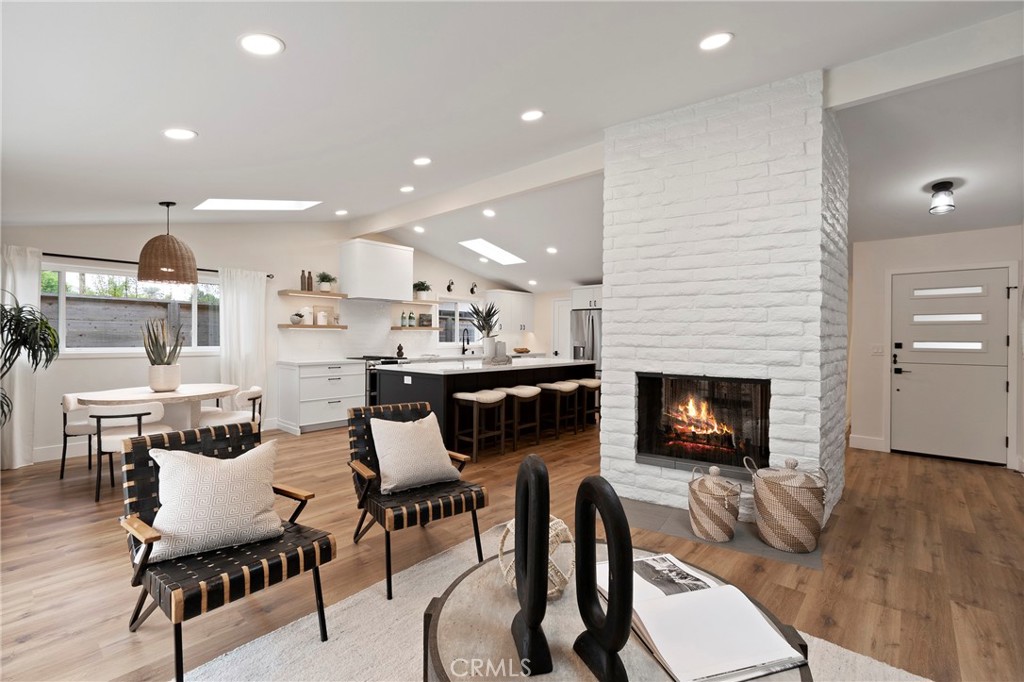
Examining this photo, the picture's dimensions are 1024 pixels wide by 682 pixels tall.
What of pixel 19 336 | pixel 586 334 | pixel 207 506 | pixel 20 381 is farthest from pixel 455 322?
pixel 207 506

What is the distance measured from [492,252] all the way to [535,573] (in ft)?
24.5

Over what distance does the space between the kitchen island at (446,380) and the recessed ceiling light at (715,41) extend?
3.16m

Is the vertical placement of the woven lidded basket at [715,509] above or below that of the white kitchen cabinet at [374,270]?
below

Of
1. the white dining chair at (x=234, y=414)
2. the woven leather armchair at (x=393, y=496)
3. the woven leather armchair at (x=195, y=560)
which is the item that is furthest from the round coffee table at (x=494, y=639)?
the white dining chair at (x=234, y=414)

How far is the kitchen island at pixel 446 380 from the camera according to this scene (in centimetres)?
474

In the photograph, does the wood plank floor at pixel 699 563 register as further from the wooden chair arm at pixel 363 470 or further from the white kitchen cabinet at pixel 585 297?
the white kitchen cabinet at pixel 585 297

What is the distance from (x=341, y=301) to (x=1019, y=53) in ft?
22.4

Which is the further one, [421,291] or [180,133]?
[421,291]

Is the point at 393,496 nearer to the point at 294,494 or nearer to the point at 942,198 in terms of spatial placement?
the point at 294,494

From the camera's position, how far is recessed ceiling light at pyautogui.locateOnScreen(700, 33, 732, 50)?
2.36 metres

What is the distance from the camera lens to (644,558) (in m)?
1.54

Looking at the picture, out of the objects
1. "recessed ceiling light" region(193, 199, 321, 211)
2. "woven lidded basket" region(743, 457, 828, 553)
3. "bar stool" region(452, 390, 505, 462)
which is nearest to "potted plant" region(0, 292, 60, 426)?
"recessed ceiling light" region(193, 199, 321, 211)

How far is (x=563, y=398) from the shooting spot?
6.27 meters

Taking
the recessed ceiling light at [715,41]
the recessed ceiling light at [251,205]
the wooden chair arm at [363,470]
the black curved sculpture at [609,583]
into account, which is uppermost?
the recessed ceiling light at [715,41]
